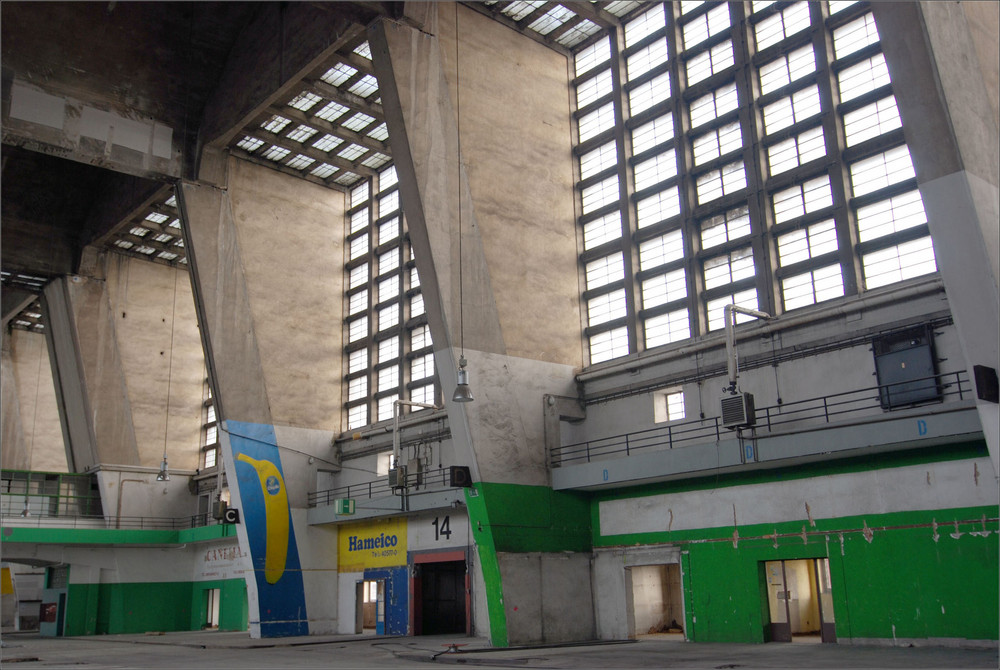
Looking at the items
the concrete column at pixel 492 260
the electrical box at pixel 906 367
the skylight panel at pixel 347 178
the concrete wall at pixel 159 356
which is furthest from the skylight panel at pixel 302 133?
→ the electrical box at pixel 906 367

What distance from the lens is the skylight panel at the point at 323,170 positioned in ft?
117

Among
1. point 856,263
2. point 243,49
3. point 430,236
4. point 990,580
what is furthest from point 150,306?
point 990,580

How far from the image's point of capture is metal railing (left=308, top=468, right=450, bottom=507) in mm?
27922

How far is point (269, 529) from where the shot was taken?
31.1 metres

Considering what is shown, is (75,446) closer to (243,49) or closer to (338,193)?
(338,193)

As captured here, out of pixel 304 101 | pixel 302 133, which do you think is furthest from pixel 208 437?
pixel 304 101

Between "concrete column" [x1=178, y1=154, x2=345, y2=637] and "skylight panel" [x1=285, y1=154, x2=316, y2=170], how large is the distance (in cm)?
78

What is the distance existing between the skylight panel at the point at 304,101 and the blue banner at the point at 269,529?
11561 mm

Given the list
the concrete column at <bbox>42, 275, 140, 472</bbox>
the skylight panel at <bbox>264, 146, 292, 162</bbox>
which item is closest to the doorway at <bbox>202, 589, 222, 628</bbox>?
the concrete column at <bbox>42, 275, 140, 472</bbox>

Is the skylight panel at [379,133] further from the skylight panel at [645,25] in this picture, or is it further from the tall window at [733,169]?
the skylight panel at [645,25]

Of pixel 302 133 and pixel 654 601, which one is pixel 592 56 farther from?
pixel 654 601

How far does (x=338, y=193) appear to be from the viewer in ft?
122

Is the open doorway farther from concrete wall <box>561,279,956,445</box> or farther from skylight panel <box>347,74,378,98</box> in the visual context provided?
skylight panel <box>347,74,378,98</box>

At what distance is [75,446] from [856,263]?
3499 centimetres
